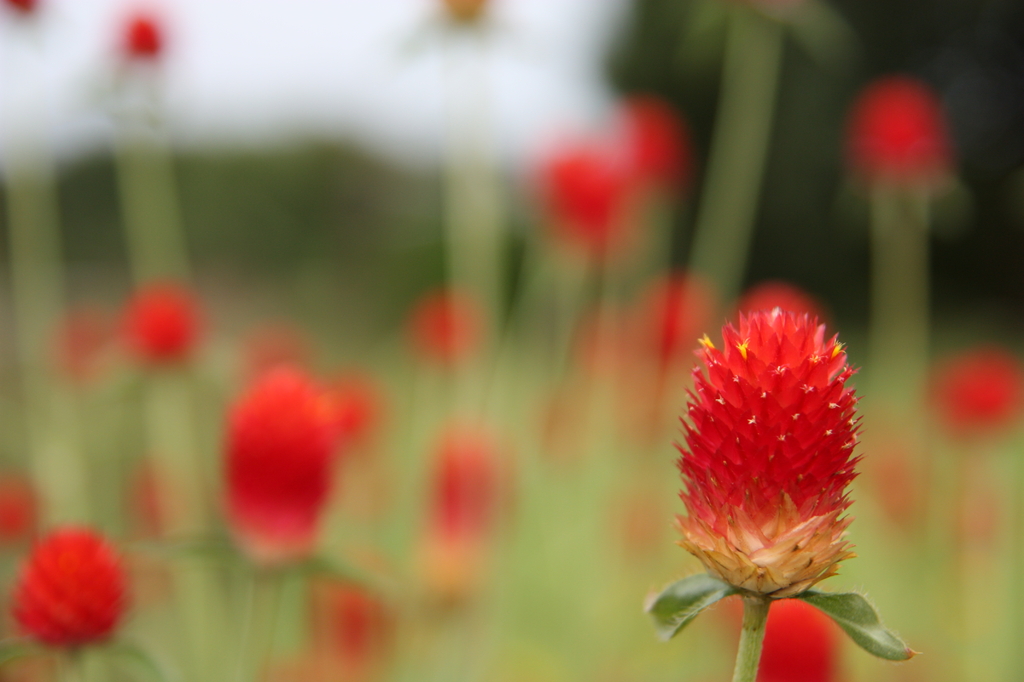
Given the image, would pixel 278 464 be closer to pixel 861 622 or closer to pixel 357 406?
pixel 861 622

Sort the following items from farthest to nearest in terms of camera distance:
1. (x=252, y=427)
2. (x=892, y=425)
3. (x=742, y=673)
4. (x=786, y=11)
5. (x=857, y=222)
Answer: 1. (x=857, y=222)
2. (x=892, y=425)
3. (x=786, y=11)
4. (x=252, y=427)
5. (x=742, y=673)

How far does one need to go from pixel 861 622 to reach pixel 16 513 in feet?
6.38

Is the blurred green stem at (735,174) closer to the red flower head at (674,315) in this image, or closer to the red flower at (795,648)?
the red flower head at (674,315)

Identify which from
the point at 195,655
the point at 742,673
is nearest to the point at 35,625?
the point at 742,673

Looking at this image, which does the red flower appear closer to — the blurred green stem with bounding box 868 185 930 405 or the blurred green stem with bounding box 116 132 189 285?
the blurred green stem with bounding box 868 185 930 405

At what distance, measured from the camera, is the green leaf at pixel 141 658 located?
2.93ft

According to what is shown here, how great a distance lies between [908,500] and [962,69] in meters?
8.45

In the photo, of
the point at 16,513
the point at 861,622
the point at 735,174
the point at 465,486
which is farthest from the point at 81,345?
the point at 735,174

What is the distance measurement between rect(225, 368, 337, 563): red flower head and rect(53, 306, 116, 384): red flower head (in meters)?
1.19

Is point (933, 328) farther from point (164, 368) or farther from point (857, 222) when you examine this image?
point (164, 368)

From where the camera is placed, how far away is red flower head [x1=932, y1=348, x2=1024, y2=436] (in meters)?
2.34

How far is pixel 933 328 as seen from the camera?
1047 centimetres

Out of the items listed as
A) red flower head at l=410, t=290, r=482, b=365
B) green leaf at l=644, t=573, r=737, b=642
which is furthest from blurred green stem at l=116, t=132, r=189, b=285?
green leaf at l=644, t=573, r=737, b=642

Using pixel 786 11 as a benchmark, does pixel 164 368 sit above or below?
below
